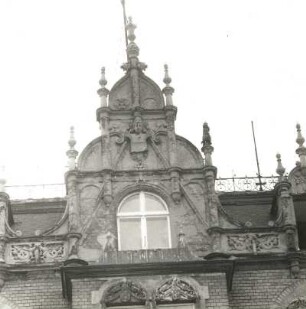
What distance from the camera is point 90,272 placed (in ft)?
71.5

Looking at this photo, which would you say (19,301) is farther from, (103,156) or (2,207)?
(103,156)

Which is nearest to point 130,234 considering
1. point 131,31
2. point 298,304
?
point 298,304

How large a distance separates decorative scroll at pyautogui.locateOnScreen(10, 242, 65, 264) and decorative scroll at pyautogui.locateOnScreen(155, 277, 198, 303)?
2.90m

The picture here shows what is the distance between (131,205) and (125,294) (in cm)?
311

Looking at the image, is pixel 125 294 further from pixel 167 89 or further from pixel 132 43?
pixel 132 43

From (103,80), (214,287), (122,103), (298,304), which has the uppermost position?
(103,80)

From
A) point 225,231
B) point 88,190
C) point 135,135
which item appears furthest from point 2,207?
point 225,231

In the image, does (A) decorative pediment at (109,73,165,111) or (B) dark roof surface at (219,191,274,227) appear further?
(A) decorative pediment at (109,73,165,111)

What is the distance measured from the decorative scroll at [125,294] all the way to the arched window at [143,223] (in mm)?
1596

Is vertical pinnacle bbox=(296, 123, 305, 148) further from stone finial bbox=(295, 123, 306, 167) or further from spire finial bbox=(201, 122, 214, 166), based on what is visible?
spire finial bbox=(201, 122, 214, 166)

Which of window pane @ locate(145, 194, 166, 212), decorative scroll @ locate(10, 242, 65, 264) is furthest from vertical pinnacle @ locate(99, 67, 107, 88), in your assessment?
decorative scroll @ locate(10, 242, 65, 264)

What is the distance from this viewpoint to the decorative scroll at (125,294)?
70.4 ft

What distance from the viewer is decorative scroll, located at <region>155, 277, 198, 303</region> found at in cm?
2155

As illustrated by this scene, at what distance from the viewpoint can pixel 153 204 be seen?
24.0 m
